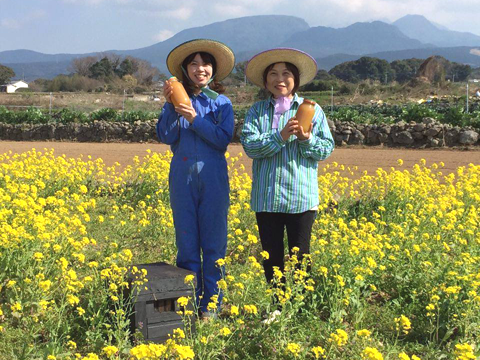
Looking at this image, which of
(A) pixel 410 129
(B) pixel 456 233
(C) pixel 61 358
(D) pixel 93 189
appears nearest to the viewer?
→ (C) pixel 61 358

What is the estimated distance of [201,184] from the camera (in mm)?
3354

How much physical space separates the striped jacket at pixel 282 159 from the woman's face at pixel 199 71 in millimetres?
357

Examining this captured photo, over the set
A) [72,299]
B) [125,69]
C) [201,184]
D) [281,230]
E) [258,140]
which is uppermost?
[125,69]

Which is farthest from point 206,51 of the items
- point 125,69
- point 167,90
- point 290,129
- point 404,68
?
point 404,68

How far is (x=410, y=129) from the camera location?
612 inches

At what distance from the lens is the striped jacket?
3.33 meters

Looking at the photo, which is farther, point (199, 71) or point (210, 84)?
point (210, 84)

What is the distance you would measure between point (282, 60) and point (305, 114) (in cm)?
48

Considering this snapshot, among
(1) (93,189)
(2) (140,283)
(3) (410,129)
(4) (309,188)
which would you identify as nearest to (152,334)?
(2) (140,283)

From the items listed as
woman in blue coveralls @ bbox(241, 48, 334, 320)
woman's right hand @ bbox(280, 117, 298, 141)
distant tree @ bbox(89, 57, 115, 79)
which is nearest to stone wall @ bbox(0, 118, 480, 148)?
woman in blue coveralls @ bbox(241, 48, 334, 320)

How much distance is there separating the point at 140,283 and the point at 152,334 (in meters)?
0.32

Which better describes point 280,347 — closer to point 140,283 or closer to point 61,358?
point 140,283

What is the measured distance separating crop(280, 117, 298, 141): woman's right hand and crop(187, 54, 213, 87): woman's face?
0.63 meters

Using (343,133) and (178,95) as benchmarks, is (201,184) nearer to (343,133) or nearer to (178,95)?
(178,95)
